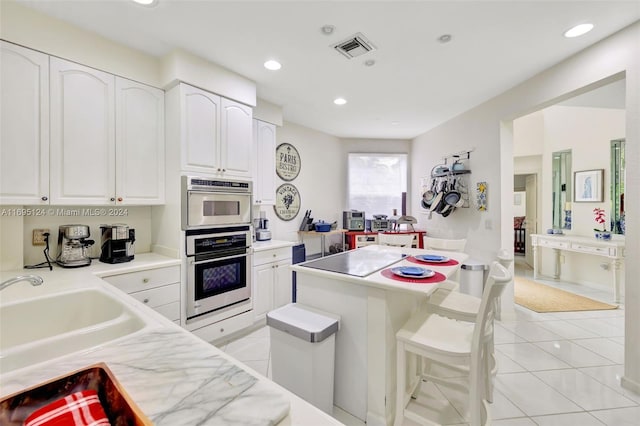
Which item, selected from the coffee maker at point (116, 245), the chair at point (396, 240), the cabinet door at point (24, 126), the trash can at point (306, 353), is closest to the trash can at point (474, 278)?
the chair at point (396, 240)

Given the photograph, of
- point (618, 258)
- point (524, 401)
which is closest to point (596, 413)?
point (524, 401)

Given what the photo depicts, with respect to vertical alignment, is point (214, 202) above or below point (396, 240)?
above

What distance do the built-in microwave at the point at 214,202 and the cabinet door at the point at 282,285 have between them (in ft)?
2.34

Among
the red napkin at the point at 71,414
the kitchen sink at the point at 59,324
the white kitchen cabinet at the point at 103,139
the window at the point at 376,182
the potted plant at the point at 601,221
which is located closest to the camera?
the red napkin at the point at 71,414

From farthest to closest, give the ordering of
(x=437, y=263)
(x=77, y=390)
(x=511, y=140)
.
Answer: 1. (x=511, y=140)
2. (x=437, y=263)
3. (x=77, y=390)

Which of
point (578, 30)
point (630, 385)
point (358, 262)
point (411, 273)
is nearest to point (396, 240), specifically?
point (358, 262)

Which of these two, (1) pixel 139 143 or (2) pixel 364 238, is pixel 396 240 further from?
(1) pixel 139 143

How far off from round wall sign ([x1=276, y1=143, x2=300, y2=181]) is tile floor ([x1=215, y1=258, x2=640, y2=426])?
2.21 meters

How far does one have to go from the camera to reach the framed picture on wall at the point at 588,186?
167 inches

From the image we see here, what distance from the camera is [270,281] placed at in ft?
10.3

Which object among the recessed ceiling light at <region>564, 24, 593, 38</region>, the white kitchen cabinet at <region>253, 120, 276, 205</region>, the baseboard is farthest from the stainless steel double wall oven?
the baseboard

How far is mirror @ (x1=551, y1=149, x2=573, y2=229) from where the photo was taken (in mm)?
4809

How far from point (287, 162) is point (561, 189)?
4.84 meters

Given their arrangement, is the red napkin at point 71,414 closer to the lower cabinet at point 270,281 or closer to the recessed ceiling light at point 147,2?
the recessed ceiling light at point 147,2
